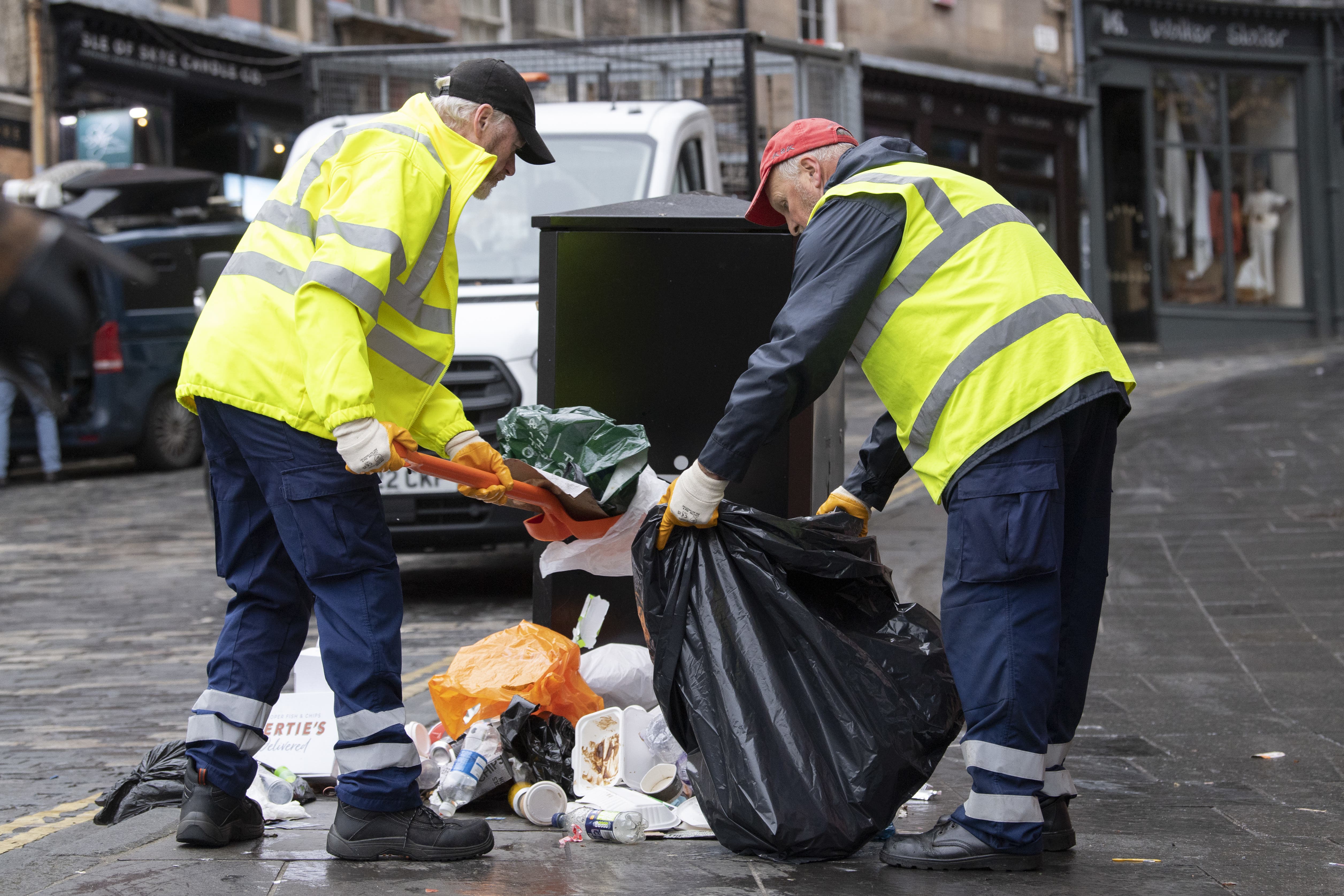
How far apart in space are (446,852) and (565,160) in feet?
14.8

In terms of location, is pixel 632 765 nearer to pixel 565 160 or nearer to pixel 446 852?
pixel 446 852

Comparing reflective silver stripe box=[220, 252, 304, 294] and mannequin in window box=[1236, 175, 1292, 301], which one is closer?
reflective silver stripe box=[220, 252, 304, 294]

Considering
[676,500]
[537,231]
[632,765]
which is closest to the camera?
[676,500]

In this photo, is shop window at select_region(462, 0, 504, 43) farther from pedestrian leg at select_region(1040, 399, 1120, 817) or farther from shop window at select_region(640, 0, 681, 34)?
pedestrian leg at select_region(1040, 399, 1120, 817)

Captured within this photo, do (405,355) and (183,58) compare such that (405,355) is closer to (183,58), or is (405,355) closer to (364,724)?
(364,724)

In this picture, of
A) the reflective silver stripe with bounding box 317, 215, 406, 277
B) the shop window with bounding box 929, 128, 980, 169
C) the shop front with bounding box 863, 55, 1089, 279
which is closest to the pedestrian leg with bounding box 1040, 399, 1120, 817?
the reflective silver stripe with bounding box 317, 215, 406, 277

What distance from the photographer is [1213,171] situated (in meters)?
23.1

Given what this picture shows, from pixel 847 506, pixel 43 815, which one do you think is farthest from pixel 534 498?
→ pixel 43 815

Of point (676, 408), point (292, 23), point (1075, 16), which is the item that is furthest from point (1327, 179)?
point (676, 408)

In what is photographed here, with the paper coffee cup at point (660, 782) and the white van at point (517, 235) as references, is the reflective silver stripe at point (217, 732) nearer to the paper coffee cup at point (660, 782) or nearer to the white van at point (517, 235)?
the paper coffee cup at point (660, 782)

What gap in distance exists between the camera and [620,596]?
3.99m

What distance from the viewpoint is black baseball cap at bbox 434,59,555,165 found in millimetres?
3242

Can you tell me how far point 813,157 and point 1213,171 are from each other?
21961 millimetres

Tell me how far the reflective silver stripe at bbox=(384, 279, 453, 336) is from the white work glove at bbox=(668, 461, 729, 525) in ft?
2.24
